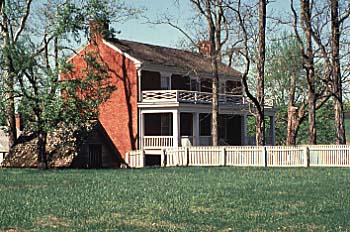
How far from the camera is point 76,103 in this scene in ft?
122

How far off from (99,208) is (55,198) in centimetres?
271

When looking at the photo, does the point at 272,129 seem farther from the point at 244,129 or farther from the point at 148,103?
the point at 148,103

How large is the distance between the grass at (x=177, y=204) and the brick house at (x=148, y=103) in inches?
724

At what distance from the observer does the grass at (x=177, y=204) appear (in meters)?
15.5

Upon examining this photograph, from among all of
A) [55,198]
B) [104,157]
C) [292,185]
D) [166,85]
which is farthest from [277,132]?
[55,198]

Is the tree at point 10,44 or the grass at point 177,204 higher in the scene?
the tree at point 10,44

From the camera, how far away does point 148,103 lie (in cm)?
4666

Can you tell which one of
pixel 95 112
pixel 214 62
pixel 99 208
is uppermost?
pixel 214 62

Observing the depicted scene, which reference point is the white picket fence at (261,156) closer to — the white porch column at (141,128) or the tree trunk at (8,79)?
the white porch column at (141,128)

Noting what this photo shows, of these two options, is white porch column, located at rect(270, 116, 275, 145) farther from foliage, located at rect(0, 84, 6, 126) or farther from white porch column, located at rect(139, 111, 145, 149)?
foliage, located at rect(0, 84, 6, 126)

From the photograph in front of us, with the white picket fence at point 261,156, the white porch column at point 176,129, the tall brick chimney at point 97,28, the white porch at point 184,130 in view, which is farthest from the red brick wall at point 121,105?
the white picket fence at point 261,156

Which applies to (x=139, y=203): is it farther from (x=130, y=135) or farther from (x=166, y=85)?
(x=166, y=85)

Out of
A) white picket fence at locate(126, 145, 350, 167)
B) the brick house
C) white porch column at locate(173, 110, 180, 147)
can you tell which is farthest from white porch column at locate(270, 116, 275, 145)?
white picket fence at locate(126, 145, 350, 167)

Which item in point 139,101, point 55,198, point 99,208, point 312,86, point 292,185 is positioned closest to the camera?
point 99,208
